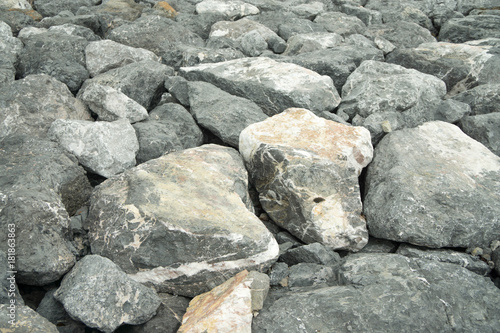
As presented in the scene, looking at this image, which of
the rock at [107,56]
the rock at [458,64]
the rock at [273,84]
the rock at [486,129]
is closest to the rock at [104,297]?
the rock at [273,84]

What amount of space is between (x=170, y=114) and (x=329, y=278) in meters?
2.30

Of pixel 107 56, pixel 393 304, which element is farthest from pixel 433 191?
pixel 107 56

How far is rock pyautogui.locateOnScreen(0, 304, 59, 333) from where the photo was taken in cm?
215

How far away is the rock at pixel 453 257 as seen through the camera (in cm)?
303

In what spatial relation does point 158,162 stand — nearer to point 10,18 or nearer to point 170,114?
point 170,114

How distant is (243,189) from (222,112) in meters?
1.03

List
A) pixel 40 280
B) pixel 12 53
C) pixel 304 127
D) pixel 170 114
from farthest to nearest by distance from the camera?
pixel 12 53
pixel 170 114
pixel 304 127
pixel 40 280

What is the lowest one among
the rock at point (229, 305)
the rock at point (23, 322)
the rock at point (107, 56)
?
the rock at point (229, 305)

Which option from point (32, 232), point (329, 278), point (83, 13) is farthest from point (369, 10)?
point (32, 232)

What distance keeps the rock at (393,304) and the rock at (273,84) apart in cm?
220

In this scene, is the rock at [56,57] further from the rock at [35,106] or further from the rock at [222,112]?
the rock at [222,112]

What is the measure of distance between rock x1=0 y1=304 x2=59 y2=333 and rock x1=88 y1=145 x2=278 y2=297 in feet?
1.93

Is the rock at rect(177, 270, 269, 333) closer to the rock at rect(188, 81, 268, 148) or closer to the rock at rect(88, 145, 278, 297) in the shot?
the rock at rect(88, 145, 278, 297)

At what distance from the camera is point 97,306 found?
2311 mm
